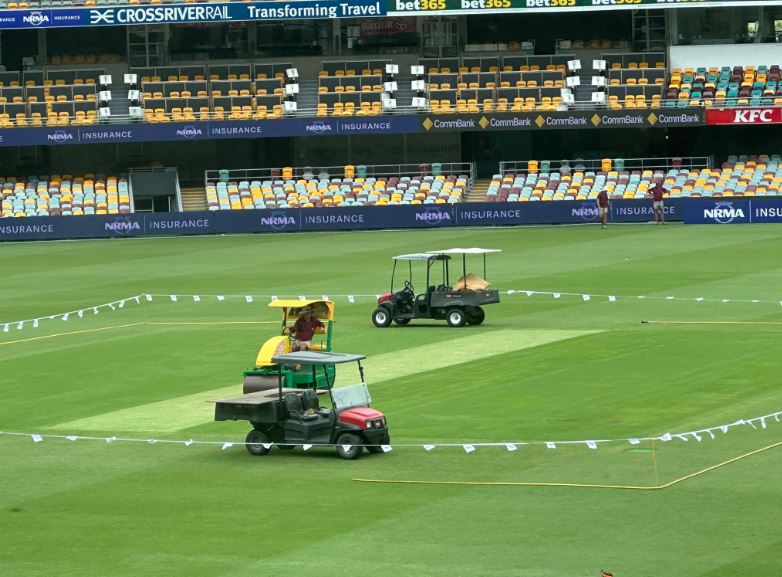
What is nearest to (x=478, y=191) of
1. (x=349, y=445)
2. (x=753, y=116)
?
(x=753, y=116)

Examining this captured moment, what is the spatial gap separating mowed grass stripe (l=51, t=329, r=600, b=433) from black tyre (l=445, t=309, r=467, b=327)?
1.35 m

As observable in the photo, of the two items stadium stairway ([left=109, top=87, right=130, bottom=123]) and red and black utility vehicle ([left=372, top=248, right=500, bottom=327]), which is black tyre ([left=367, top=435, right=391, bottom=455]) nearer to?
red and black utility vehicle ([left=372, top=248, right=500, bottom=327])

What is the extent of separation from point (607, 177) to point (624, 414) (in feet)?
151

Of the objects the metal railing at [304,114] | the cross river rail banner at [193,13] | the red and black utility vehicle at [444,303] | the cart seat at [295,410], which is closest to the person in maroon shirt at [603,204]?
the metal railing at [304,114]

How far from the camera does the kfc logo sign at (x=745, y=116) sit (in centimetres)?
7312

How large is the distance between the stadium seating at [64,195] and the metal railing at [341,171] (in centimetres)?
467

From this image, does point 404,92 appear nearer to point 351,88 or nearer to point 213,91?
point 351,88

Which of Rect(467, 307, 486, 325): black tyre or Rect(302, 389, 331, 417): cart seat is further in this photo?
Rect(467, 307, 486, 325): black tyre

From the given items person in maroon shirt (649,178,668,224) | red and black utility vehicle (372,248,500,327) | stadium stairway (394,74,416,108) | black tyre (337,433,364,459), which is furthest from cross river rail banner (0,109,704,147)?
black tyre (337,433,364,459)

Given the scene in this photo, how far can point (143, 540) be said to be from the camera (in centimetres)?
1941

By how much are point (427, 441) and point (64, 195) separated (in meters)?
52.4

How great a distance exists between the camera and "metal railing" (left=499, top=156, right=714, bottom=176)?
7488 cm

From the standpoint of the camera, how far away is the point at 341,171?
79.8m

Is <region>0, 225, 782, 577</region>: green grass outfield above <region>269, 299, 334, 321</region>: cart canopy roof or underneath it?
underneath
